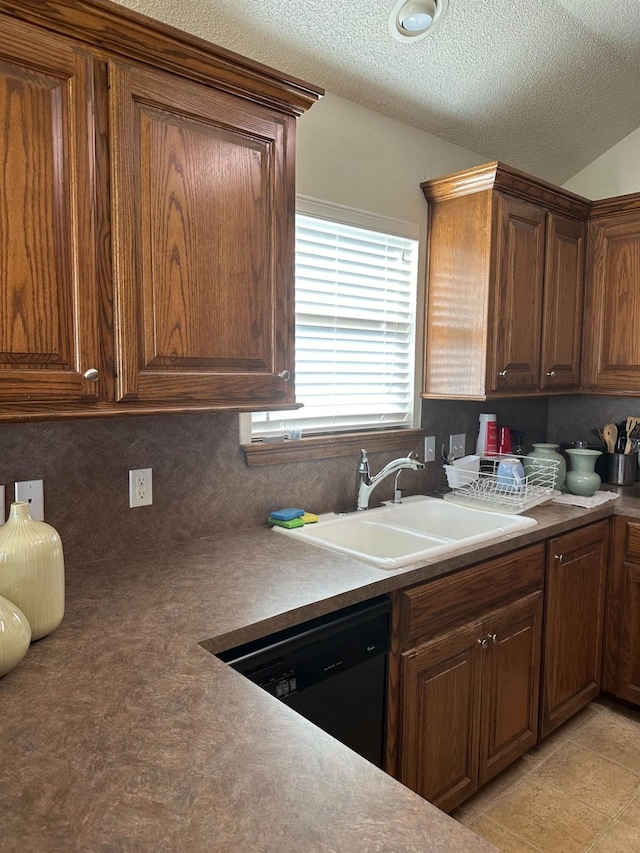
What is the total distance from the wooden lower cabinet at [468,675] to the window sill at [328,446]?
705mm

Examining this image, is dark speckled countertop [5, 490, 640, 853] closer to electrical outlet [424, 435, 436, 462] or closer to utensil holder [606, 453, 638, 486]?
electrical outlet [424, 435, 436, 462]

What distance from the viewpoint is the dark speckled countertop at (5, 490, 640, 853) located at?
0.76m

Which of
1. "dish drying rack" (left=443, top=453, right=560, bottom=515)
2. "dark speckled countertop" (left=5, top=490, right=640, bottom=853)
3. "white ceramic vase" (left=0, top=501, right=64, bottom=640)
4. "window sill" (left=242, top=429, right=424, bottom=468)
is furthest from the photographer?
"dish drying rack" (left=443, top=453, right=560, bottom=515)

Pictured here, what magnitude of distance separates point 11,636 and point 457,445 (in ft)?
7.31

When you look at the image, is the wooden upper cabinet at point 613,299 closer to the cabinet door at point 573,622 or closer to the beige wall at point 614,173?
the beige wall at point 614,173

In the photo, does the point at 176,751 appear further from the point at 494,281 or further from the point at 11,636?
the point at 494,281

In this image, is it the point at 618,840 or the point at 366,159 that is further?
the point at 366,159

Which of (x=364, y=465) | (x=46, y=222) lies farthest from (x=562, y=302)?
(x=46, y=222)

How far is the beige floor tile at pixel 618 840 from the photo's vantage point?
1.94 metres

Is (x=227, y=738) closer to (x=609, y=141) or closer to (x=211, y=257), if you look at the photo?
(x=211, y=257)

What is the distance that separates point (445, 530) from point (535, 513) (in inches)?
14.1

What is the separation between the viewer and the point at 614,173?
3195 millimetres

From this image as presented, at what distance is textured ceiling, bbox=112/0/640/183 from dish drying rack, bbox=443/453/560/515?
1.48m

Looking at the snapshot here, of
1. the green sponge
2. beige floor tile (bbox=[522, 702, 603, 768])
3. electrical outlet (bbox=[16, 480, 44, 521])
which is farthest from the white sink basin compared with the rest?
beige floor tile (bbox=[522, 702, 603, 768])
